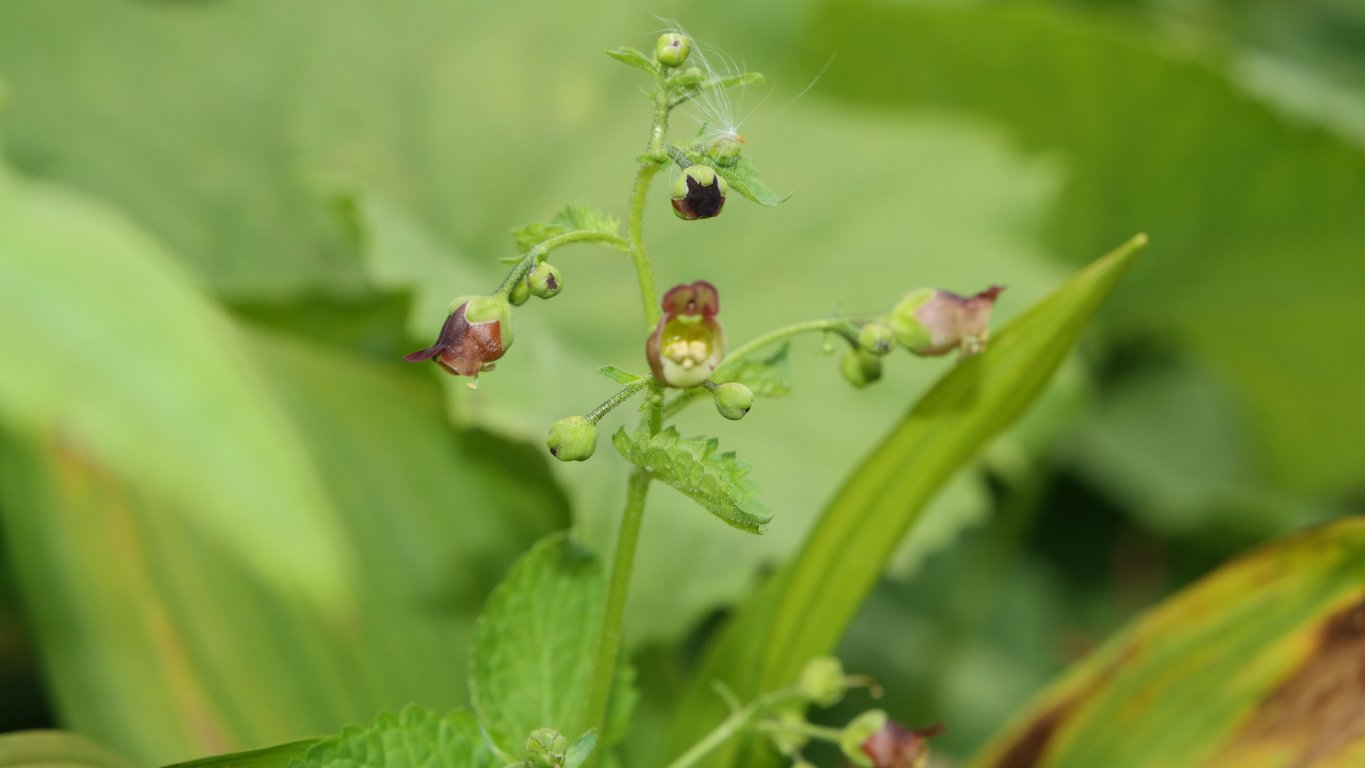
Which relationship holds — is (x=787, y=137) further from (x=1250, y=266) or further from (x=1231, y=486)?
(x=1231, y=486)

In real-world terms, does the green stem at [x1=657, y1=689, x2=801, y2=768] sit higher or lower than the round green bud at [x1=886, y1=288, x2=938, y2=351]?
lower

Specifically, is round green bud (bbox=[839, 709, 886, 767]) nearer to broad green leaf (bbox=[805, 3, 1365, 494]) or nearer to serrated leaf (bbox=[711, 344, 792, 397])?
serrated leaf (bbox=[711, 344, 792, 397])

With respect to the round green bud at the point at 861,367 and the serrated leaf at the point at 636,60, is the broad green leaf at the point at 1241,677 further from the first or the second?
the serrated leaf at the point at 636,60

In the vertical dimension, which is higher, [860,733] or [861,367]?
[861,367]

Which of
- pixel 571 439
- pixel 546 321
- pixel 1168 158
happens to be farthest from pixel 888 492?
pixel 1168 158

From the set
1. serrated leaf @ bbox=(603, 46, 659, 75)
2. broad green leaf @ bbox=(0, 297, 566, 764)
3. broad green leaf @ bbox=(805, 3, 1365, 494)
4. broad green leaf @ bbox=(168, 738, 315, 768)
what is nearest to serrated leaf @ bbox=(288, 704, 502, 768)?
broad green leaf @ bbox=(168, 738, 315, 768)

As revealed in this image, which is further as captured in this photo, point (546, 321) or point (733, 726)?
point (546, 321)

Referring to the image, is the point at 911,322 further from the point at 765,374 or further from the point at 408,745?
the point at 408,745

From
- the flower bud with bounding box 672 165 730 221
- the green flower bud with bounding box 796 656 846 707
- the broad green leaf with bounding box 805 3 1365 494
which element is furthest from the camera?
the broad green leaf with bounding box 805 3 1365 494
